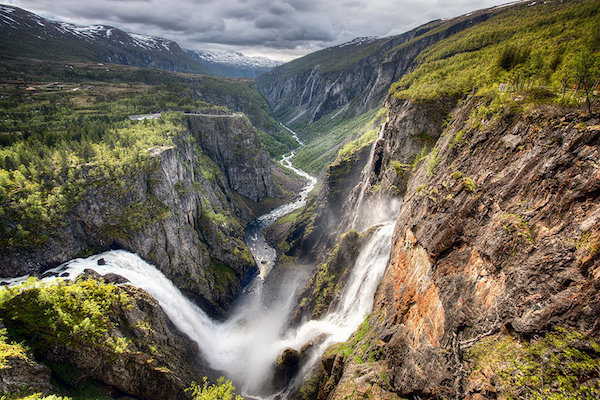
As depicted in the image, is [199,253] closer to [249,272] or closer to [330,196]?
[249,272]

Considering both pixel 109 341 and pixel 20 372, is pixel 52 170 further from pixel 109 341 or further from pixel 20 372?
pixel 20 372

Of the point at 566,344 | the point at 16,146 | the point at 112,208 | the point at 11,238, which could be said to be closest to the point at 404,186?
the point at 566,344

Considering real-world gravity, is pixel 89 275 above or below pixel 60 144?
below

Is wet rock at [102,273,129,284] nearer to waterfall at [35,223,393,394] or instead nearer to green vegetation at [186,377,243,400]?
waterfall at [35,223,393,394]

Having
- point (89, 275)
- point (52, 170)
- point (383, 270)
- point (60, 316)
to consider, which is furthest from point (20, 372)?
point (383, 270)

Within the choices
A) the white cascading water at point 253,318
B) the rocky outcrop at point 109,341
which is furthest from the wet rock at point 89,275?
the white cascading water at point 253,318
